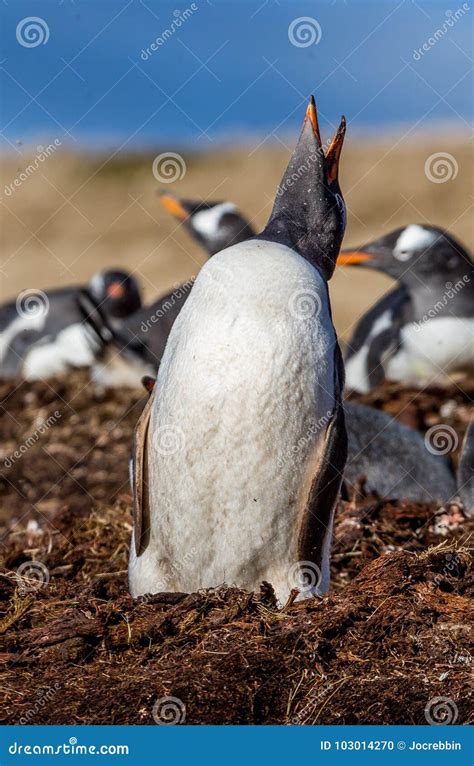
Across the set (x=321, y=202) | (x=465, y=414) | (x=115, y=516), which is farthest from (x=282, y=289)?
(x=465, y=414)

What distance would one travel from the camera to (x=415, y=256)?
990 centimetres

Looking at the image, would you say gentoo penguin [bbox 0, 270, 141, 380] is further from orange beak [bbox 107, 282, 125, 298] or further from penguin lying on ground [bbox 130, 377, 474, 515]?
penguin lying on ground [bbox 130, 377, 474, 515]

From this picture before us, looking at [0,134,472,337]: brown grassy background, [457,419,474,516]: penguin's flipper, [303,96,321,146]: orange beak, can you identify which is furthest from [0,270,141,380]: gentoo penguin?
[303,96,321,146]: orange beak

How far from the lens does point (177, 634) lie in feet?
12.2

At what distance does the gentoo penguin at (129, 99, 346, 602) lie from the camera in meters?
3.85

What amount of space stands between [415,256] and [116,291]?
12.6 feet

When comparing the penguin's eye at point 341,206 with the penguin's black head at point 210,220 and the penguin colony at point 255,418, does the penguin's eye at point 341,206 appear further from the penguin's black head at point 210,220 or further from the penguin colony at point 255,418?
the penguin's black head at point 210,220

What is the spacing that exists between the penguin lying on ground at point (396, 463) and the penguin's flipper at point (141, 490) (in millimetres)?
2143

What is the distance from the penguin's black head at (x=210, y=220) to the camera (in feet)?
26.2

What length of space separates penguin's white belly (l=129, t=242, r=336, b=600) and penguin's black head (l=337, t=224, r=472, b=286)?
562 centimetres

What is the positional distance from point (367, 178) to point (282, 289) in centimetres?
2571

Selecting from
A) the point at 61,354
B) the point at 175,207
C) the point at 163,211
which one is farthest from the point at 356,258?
the point at 163,211

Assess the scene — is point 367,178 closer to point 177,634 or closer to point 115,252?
point 115,252

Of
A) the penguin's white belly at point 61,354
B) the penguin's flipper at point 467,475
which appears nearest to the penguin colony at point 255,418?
the penguin's flipper at point 467,475
